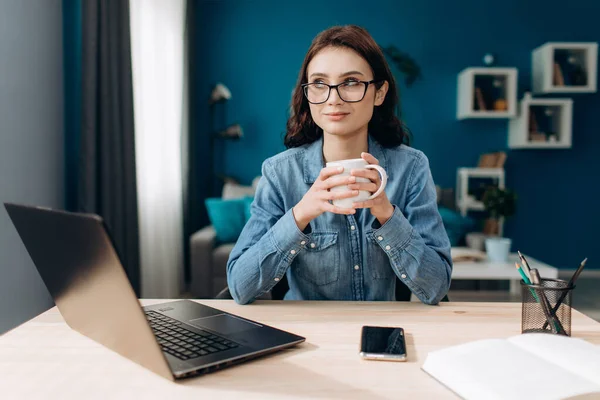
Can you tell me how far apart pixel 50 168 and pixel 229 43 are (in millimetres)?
2447

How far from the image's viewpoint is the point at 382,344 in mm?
749

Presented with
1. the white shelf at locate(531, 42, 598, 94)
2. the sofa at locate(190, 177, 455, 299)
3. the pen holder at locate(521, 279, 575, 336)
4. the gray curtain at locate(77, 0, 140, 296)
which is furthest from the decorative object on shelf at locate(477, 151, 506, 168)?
the pen holder at locate(521, 279, 575, 336)

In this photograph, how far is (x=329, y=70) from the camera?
1130 millimetres

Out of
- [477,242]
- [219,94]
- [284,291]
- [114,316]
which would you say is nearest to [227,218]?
[219,94]

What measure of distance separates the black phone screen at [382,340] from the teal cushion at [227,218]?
8.83ft

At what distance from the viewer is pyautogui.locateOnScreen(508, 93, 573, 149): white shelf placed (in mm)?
4238

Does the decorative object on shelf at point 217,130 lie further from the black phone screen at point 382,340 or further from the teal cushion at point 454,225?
the black phone screen at point 382,340

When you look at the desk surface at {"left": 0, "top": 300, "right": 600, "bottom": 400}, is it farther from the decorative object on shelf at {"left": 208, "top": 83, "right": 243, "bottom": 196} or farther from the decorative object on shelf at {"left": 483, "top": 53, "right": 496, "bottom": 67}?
the decorative object on shelf at {"left": 483, "top": 53, "right": 496, "bottom": 67}

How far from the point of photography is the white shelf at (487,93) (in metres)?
4.24

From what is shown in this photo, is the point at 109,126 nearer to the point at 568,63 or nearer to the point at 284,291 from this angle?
the point at 284,291

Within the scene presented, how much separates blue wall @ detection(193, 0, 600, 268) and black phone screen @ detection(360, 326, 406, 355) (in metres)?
3.78

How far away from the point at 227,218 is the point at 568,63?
3.19m

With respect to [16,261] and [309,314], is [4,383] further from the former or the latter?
[16,261]

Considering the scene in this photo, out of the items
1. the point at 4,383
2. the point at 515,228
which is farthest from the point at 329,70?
the point at 515,228
